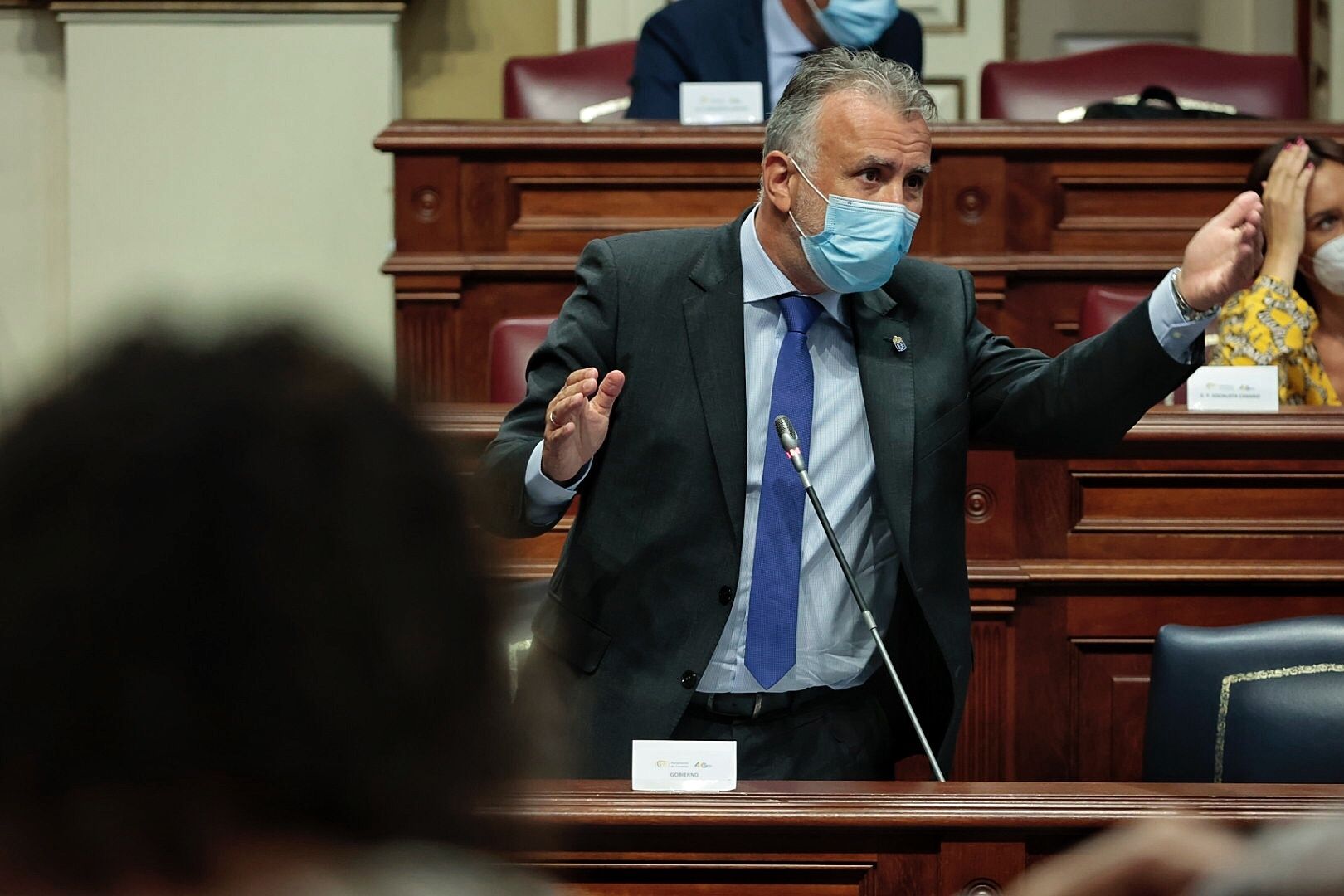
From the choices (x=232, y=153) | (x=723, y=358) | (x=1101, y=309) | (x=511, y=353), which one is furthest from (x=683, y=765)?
(x=232, y=153)

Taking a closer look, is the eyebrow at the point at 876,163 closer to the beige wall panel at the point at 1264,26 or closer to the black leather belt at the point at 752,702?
the black leather belt at the point at 752,702

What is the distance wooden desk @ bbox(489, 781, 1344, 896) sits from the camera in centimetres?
156

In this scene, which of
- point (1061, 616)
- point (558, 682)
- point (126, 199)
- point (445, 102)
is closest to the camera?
point (558, 682)

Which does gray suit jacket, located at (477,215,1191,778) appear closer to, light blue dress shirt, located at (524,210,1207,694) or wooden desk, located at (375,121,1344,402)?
light blue dress shirt, located at (524,210,1207,694)

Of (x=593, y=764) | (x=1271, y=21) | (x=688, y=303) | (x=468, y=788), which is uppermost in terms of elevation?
(x=1271, y=21)

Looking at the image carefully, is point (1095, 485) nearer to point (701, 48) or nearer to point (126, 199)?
point (701, 48)

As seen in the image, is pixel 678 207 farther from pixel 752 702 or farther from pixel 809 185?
pixel 752 702

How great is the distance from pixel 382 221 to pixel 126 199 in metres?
0.73

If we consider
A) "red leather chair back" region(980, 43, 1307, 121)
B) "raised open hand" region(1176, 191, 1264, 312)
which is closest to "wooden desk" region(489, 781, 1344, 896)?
"raised open hand" region(1176, 191, 1264, 312)

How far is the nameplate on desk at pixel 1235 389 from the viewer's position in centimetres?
256

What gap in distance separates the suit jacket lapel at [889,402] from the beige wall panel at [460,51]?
133 inches

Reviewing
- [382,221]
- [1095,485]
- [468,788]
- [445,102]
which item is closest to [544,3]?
[445,102]

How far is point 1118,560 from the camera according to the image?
96.0 inches

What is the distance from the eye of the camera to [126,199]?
466 cm
